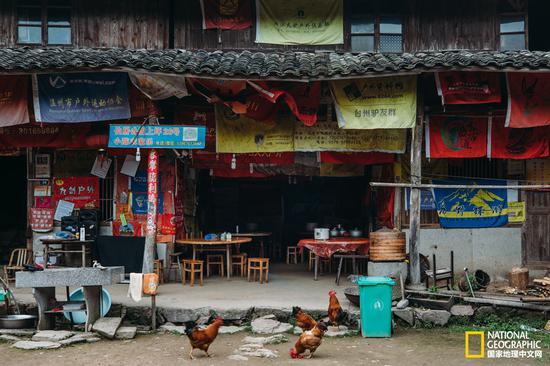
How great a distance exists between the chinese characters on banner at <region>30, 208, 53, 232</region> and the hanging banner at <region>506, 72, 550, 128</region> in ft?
37.1

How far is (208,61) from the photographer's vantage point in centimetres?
1153

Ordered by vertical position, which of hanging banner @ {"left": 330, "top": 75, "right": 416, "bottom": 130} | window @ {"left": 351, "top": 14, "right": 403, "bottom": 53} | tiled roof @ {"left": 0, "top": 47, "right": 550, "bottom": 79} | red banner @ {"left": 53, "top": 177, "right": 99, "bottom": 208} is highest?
window @ {"left": 351, "top": 14, "right": 403, "bottom": 53}

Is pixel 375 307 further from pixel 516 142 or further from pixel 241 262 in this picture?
pixel 516 142

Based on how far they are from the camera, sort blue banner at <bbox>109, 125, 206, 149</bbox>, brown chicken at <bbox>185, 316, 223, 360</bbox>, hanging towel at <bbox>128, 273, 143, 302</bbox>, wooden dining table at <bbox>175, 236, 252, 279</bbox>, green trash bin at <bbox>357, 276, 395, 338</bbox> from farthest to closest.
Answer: wooden dining table at <bbox>175, 236, 252, 279</bbox> → blue banner at <bbox>109, 125, 206, 149</bbox> → hanging towel at <bbox>128, 273, 143, 302</bbox> → green trash bin at <bbox>357, 276, 395, 338</bbox> → brown chicken at <bbox>185, 316, 223, 360</bbox>

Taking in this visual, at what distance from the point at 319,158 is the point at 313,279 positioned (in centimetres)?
316

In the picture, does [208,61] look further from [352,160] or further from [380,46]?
[380,46]

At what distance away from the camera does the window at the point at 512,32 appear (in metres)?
14.9

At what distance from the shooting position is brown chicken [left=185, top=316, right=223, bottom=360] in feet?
28.0

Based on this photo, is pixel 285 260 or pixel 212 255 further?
pixel 285 260

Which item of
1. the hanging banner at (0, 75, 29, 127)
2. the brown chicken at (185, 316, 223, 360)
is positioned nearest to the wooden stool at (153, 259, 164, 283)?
the hanging banner at (0, 75, 29, 127)

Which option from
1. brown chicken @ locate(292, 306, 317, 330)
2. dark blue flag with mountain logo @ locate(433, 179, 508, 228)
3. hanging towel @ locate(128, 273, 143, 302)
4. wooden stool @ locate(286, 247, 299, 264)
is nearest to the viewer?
brown chicken @ locate(292, 306, 317, 330)

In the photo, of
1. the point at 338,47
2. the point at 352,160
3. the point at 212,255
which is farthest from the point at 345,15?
the point at 212,255

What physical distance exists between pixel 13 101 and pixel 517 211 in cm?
1239

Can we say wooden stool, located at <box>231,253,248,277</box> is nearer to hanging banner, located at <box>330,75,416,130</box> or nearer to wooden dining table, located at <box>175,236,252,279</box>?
wooden dining table, located at <box>175,236,252,279</box>
